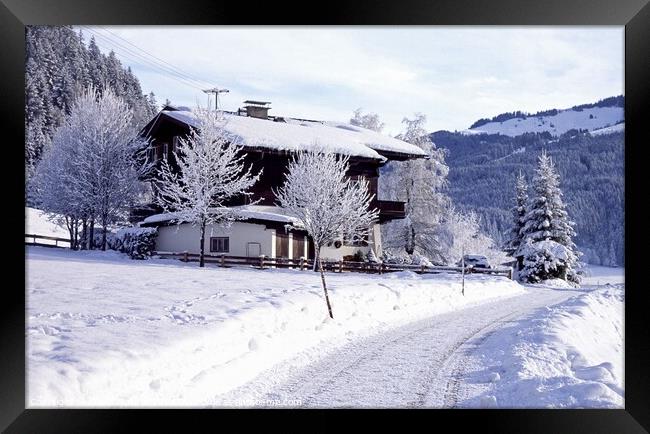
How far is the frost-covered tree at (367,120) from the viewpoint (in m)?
43.2

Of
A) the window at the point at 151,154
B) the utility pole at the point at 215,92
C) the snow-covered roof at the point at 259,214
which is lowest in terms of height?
the snow-covered roof at the point at 259,214

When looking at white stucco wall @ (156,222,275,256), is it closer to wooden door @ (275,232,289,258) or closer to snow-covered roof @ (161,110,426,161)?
wooden door @ (275,232,289,258)

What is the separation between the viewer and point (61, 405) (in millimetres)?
7750

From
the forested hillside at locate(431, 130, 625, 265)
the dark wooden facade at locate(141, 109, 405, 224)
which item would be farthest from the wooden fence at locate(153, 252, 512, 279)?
the forested hillside at locate(431, 130, 625, 265)

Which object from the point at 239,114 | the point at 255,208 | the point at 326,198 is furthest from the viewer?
the point at 239,114

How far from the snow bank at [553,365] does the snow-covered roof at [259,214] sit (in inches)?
597

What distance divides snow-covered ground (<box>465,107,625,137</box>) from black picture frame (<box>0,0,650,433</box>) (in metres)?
49.7

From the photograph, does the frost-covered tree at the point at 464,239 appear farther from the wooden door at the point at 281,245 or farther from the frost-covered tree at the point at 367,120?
the wooden door at the point at 281,245

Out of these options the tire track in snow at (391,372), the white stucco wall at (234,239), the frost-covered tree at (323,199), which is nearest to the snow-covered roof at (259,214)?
the frost-covered tree at (323,199)

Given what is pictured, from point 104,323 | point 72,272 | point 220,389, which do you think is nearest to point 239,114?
point 72,272

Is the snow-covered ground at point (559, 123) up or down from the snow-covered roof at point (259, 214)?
up

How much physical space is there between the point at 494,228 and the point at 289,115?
613 inches

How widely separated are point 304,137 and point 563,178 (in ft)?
72.2
